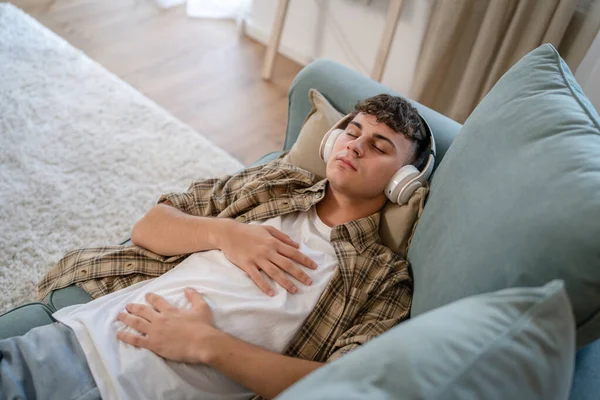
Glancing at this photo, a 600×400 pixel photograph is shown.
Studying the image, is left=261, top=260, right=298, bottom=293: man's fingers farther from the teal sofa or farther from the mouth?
the teal sofa

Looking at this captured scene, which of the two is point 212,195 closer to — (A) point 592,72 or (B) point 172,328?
(B) point 172,328

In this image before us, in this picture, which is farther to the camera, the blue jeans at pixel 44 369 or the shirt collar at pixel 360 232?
the shirt collar at pixel 360 232

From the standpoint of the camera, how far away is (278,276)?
1.08m

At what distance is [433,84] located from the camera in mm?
2422

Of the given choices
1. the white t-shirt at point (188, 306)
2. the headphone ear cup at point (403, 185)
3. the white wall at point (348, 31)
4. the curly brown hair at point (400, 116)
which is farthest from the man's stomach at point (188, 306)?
the white wall at point (348, 31)

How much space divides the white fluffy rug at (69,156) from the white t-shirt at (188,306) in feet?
2.49

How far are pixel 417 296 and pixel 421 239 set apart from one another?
0.43ft

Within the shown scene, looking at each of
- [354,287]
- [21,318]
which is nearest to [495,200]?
[354,287]

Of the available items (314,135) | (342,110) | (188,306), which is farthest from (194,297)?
(342,110)

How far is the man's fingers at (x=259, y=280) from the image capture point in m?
1.06

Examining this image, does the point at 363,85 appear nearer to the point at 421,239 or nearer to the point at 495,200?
the point at 421,239

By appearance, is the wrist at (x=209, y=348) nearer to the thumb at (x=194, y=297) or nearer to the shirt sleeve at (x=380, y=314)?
the thumb at (x=194, y=297)

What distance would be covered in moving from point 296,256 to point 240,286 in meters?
0.14

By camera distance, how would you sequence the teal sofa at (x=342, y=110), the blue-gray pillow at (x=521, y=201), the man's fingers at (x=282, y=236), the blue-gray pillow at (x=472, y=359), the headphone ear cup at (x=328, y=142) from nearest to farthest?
the blue-gray pillow at (x=472, y=359) → the blue-gray pillow at (x=521, y=201) → the teal sofa at (x=342, y=110) → the man's fingers at (x=282, y=236) → the headphone ear cup at (x=328, y=142)
